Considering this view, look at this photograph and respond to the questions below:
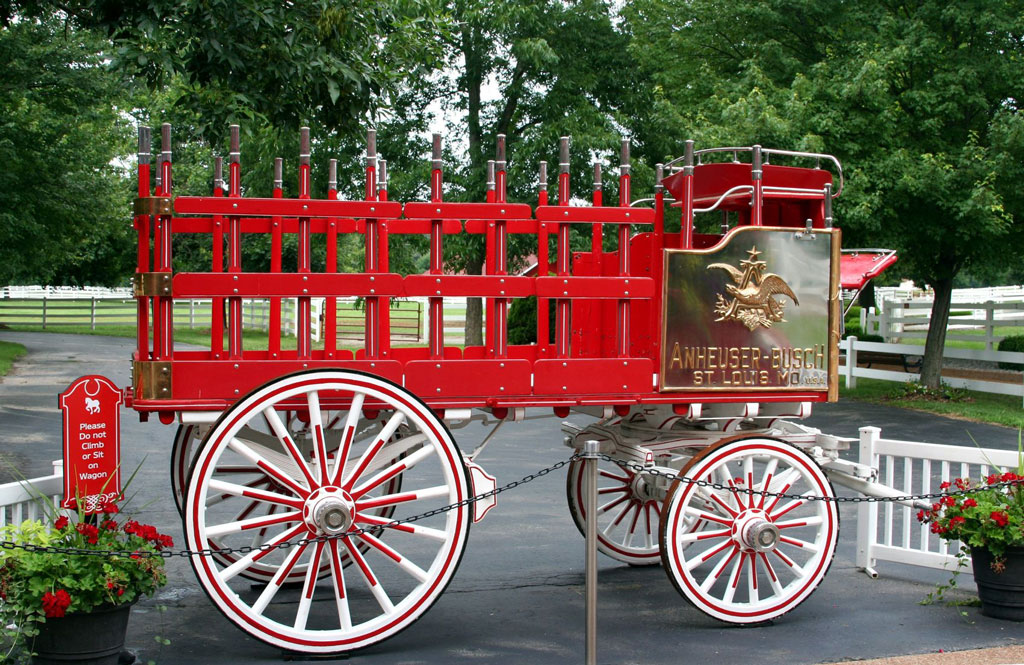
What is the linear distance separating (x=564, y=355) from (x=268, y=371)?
1.59m

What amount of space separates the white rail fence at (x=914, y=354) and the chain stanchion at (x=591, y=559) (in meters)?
13.3

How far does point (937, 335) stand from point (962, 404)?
4.20 ft

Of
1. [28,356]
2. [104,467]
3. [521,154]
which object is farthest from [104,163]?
[104,467]

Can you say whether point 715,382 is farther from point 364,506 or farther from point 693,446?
point 364,506

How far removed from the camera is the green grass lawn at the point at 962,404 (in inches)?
582

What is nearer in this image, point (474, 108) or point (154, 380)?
point (154, 380)

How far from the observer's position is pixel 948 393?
1683 centimetres

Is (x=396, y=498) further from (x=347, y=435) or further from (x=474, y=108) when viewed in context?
(x=474, y=108)

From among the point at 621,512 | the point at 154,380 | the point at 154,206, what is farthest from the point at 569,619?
the point at 154,206

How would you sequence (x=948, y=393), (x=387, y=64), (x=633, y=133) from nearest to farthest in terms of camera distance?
(x=387, y=64)
(x=948, y=393)
(x=633, y=133)

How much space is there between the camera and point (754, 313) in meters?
5.78

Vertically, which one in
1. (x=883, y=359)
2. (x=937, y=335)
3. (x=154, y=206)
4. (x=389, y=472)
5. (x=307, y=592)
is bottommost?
(x=307, y=592)

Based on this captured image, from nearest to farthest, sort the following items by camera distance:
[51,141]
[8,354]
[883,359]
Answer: [51,141]
[883,359]
[8,354]

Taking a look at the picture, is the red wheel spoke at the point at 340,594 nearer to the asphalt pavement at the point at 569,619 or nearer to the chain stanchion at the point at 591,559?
the asphalt pavement at the point at 569,619
